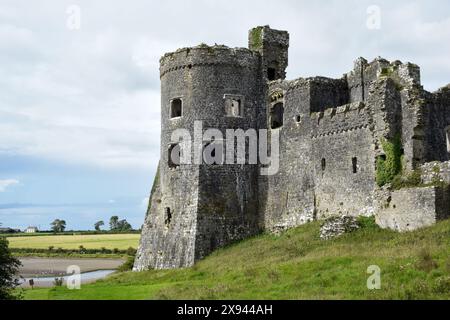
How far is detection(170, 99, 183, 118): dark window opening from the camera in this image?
36.7m

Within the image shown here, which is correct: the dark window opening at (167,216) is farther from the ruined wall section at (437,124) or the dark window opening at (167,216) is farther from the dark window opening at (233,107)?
the ruined wall section at (437,124)

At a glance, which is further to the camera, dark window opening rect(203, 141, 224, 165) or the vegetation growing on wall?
dark window opening rect(203, 141, 224, 165)

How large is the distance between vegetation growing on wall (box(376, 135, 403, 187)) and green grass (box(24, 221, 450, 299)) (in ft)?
7.05

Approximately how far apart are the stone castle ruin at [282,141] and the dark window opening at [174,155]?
100 millimetres

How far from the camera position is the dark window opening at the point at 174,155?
35.9m

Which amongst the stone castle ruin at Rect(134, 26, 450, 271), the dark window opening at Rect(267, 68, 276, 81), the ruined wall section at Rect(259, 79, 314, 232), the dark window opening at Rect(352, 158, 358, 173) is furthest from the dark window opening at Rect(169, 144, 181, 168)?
the dark window opening at Rect(352, 158, 358, 173)

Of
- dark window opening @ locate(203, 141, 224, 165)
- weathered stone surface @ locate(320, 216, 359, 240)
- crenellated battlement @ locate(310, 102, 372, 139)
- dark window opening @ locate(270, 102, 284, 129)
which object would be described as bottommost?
weathered stone surface @ locate(320, 216, 359, 240)

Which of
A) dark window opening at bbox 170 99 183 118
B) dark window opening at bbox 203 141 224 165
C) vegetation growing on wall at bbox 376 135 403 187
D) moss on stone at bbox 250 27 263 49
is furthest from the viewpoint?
moss on stone at bbox 250 27 263 49

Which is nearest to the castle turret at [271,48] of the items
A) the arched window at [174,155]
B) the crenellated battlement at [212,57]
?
the crenellated battlement at [212,57]

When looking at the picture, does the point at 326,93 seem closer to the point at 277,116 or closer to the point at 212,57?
the point at 277,116

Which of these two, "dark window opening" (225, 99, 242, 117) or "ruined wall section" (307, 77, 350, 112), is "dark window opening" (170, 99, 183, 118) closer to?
"dark window opening" (225, 99, 242, 117)

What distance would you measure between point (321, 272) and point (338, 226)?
7.71 metres

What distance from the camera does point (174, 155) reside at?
3625 cm
